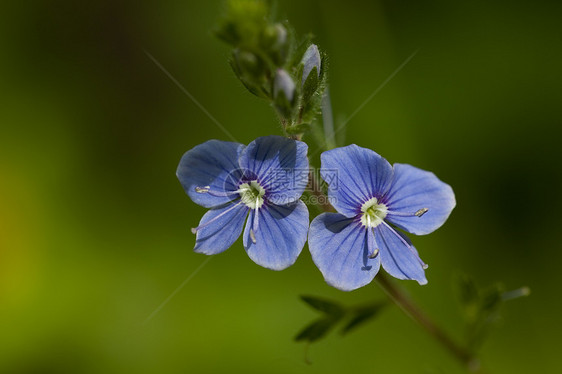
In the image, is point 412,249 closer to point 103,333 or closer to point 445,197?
point 445,197

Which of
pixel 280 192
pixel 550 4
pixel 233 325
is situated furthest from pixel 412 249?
pixel 550 4

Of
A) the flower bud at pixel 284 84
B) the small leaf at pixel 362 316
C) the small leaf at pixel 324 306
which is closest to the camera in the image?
the flower bud at pixel 284 84

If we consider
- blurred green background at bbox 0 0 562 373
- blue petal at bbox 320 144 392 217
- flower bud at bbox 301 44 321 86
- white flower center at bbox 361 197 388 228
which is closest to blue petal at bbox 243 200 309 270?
blue petal at bbox 320 144 392 217

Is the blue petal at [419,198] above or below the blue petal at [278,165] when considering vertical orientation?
below

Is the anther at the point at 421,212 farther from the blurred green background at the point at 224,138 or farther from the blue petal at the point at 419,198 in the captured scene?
the blurred green background at the point at 224,138

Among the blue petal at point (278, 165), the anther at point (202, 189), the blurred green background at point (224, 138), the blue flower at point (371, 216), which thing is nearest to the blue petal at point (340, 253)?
the blue flower at point (371, 216)

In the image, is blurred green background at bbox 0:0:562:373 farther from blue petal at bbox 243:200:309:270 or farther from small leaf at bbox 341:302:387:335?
blue petal at bbox 243:200:309:270

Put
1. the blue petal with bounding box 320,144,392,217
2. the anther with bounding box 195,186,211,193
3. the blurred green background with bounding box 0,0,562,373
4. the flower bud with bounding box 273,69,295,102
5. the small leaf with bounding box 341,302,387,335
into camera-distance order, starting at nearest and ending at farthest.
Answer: the flower bud with bounding box 273,69,295,102 → the blue petal with bounding box 320,144,392,217 → the anther with bounding box 195,186,211,193 → the small leaf with bounding box 341,302,387,335 → the blurred green background with bounding box 0,0,562,373
